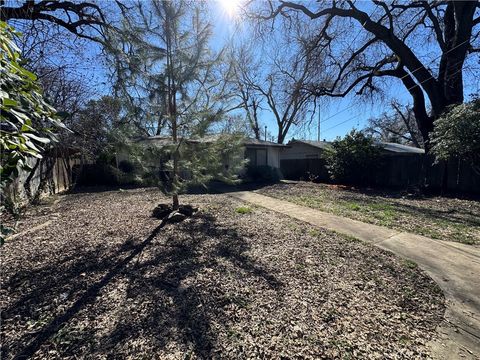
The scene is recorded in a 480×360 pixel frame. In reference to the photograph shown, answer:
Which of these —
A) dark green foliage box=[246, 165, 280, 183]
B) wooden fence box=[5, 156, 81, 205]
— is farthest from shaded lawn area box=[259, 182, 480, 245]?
wooden fence box=[5, 156, 81, 205]

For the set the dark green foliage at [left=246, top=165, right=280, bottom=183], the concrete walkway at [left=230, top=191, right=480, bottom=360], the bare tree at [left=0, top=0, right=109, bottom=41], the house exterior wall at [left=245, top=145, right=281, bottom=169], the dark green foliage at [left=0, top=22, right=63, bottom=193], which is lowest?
the concrete walkway at [left=230, top=191, right=480, bottom=360]

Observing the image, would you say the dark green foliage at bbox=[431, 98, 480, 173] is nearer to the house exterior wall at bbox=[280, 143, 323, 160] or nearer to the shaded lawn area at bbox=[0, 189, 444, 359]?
the shaded lawn area at bbox=[0, 189, 444, 359]

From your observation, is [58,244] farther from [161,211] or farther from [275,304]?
[275,304]

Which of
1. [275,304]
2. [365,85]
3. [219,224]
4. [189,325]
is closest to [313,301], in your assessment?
[275,304]

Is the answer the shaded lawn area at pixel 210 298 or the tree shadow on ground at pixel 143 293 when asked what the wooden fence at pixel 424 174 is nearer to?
the shaded lawn area at pixel 210 298

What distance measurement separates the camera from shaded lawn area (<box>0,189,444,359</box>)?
1.83 metres

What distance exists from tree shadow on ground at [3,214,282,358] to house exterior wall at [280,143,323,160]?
15.9 m

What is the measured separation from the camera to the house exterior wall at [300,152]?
60.2ft

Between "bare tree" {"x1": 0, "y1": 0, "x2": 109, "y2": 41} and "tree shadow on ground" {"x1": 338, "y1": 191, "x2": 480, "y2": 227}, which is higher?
"bare tree" {"x1": 0, "y1": 0, "x2": 109, "y2": 41}

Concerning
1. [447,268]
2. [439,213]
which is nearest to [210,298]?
[447,268]

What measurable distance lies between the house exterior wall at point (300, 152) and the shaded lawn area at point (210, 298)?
1506 centimetres

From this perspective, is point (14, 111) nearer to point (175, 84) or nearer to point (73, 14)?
point (175, 84)

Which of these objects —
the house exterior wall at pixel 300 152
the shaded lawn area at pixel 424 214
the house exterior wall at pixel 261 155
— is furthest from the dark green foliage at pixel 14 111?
the house exterior wall at pixel 300 152

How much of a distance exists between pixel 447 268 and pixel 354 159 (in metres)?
9.40
